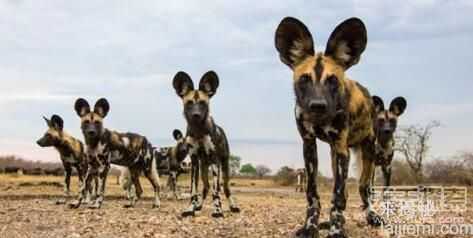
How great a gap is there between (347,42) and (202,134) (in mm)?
6001

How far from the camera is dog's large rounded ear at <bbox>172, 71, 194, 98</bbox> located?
14297 millimetres

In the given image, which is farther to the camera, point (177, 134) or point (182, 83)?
point (177, 134)

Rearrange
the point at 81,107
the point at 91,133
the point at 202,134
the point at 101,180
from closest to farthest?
the point at 202,134
the point at 91,133
the point at 81,107
the point at 101,180

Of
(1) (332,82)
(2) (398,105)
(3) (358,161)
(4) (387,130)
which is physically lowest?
(3) (358,161)

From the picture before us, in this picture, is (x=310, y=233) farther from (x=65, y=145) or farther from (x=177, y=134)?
(x=177, y=134)

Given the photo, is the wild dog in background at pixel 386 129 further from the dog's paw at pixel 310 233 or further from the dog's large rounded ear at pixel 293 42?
the dog's paw at pixel 310 233

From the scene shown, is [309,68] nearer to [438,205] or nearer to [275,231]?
[275,231]

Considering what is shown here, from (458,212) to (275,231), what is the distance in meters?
6.70

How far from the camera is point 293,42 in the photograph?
9.51 meters

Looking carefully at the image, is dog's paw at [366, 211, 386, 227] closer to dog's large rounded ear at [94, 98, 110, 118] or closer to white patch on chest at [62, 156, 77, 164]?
dog's large rounded ear at [94, 98, 110, 118]

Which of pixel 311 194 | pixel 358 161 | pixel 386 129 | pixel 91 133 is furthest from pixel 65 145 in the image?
pixel 311 194


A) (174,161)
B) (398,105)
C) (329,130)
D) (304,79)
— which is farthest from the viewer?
(174,161)

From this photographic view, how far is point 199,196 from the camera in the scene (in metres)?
15.5

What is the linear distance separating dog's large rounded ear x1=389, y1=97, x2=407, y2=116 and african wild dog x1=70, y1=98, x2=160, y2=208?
724 cm
